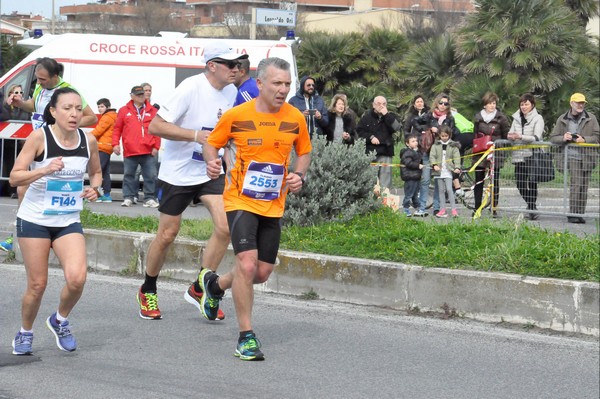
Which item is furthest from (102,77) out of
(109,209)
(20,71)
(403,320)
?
(403,320)

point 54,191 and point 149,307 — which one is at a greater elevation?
point 54,191

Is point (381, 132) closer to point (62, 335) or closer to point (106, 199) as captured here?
point (106, 199)

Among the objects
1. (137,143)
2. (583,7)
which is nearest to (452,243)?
(137,143)

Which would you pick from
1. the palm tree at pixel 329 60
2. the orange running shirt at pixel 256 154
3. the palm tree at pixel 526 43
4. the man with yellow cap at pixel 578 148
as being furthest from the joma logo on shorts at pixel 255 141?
the palm tree at pixel 329 60

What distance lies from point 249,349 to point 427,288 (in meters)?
2.07

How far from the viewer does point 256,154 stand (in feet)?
23.7

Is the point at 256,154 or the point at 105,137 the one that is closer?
the point at 256,154

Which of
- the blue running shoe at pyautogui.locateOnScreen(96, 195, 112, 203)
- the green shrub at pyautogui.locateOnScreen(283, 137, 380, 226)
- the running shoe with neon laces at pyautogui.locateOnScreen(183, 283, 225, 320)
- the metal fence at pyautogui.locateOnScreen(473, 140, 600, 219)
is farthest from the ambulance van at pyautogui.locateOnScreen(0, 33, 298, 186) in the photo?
the running shoe with neon laces at pyautogui.locateOnScreen(183, 283, 225, 320)

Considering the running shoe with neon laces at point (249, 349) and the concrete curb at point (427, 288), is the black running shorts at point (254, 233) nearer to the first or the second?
the running shoe with neon laces at point (249, 349)

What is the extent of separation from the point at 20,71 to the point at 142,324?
11.7 m

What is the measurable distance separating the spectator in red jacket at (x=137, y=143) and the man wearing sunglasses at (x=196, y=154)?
343 inches

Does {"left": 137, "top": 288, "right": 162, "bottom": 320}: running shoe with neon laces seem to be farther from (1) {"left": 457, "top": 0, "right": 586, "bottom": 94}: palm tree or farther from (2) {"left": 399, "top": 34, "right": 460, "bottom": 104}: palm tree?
(2) {"left": 399, "top": 34, "right": 460, "bottom": 104}: palm tree

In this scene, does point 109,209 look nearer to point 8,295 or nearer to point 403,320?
point 8,295

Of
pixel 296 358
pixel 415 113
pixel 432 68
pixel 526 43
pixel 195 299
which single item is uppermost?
pixel 526 43
